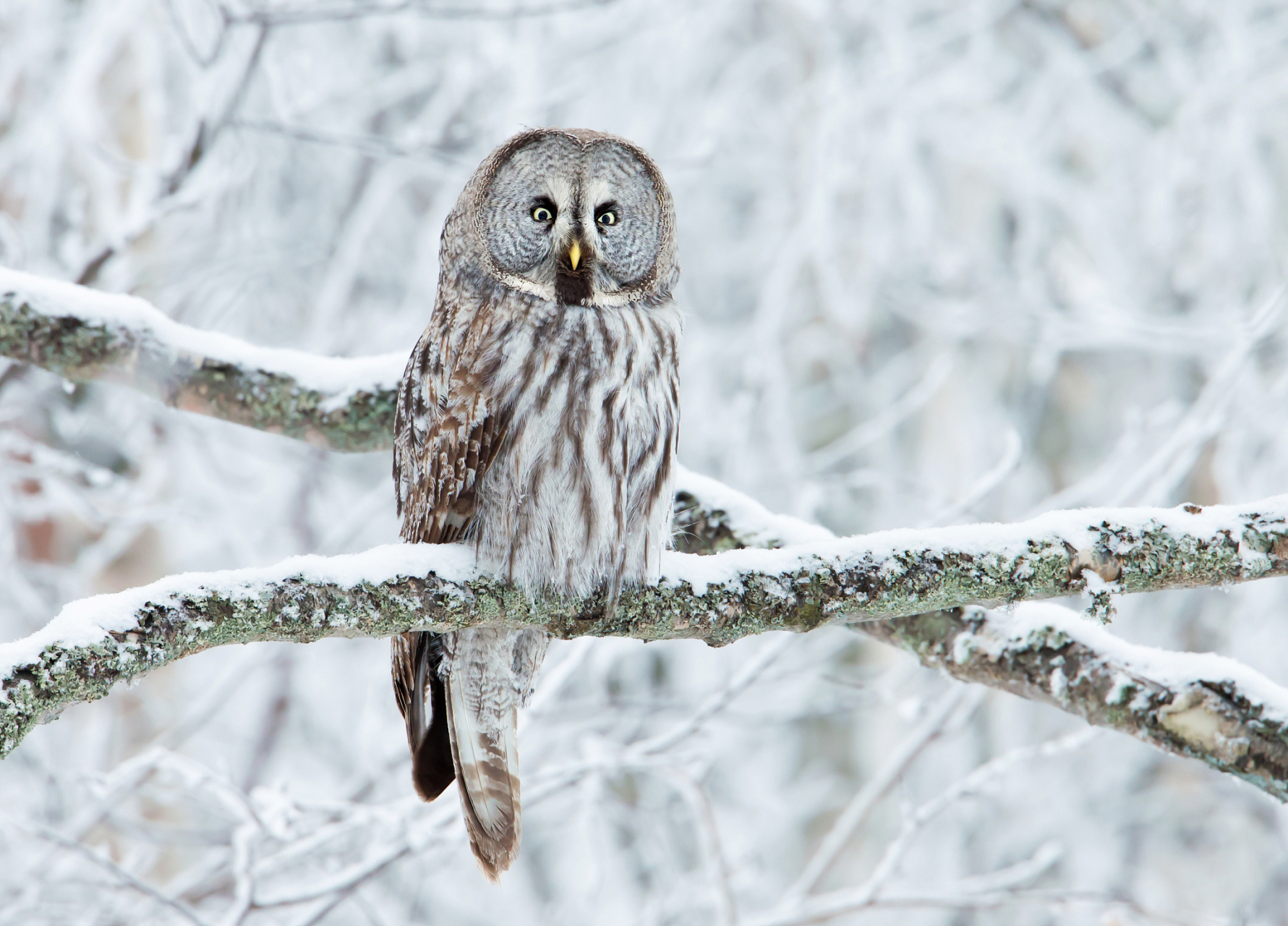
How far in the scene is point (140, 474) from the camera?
599 cm

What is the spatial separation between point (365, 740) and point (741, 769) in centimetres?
292

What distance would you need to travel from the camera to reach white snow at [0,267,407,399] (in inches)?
109

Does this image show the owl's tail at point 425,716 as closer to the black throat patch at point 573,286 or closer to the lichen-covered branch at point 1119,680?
the black throat patch at point 573,286

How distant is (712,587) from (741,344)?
14.2 ft

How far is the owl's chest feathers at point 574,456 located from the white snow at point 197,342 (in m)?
0.54

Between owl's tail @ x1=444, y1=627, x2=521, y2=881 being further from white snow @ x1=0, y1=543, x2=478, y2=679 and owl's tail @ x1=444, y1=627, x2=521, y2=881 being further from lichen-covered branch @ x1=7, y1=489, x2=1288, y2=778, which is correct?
white snow @ x1=0, y1=543, x2=478, y2=679

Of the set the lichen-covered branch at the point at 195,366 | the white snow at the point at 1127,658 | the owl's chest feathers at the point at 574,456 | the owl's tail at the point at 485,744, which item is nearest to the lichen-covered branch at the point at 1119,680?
the white snow at the point at 1127,658

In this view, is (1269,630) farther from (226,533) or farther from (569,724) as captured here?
(226,533)

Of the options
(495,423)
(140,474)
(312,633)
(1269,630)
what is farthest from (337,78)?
(1269,630)

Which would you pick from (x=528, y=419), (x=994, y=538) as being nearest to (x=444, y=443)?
(x=528, y=419)

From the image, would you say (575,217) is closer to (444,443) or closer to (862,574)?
(444,443)

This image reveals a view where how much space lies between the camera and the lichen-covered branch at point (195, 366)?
2746mm

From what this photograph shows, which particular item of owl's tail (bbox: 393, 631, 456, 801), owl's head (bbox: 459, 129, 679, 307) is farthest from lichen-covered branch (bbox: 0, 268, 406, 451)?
owl's tail (bbox: 393, 631, 456, 801)

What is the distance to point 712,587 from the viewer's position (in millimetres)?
2277
